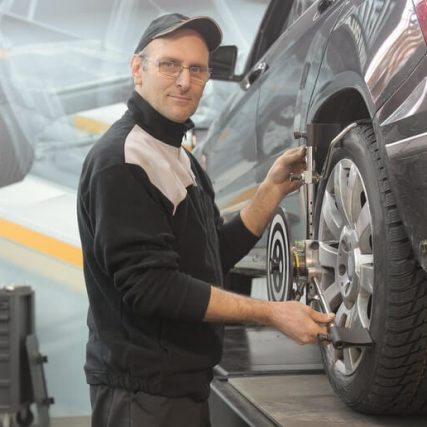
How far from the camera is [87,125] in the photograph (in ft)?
15.9

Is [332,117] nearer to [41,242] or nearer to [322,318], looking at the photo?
[322,318]

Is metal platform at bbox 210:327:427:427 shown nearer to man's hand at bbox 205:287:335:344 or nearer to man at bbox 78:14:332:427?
man at bbox 78:14:332:427

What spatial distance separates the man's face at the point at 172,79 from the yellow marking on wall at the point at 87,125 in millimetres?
3271

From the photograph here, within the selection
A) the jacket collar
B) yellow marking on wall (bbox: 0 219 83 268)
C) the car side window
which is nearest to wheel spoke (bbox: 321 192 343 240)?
the jacket collar

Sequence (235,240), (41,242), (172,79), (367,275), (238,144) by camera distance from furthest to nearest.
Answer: (41,242), (238,144), (235,240), (172,79), (367,275)

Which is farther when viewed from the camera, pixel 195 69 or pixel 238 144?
pixel 238 144

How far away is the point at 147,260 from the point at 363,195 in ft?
1.68

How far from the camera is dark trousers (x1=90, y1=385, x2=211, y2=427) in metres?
1.56

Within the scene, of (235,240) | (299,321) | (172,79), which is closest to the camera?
(299,321)

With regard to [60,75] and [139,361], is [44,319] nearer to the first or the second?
[60,75]

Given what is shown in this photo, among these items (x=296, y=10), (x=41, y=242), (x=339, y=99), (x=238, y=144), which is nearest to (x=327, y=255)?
(x=339, y=99)

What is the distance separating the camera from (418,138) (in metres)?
1.25

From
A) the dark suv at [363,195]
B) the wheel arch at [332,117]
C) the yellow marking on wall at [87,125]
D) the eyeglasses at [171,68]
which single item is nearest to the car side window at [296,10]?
the dark suv at [363,195]

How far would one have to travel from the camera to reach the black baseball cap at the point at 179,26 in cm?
159
